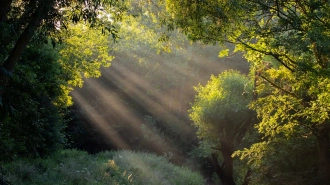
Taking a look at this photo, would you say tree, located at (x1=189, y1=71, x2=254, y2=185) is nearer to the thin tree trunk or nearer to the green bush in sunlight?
the thin tree trunk

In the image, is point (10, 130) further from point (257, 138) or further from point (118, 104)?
point (118, 104)

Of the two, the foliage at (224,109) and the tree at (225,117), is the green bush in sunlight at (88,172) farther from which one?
the foliage at (224,109)

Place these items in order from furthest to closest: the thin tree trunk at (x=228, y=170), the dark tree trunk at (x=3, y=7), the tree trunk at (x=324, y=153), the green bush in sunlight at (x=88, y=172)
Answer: the thin tree trunk at (x=228, y=170) < the green bush in sunlight at (x=88, y=172) < the tree trunk at (x=324, y=153) < the dark tree trunk at (x=3, y=7)

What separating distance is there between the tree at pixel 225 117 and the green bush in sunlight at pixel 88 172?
3.71 meters

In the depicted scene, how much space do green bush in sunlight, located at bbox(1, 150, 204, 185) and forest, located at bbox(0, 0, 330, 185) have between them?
84 mm

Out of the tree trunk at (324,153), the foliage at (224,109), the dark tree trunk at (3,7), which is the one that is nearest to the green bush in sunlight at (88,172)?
the foliage at (224,109)

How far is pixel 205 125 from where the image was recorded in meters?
23.9

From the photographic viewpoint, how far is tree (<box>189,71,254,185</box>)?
72.1 feet

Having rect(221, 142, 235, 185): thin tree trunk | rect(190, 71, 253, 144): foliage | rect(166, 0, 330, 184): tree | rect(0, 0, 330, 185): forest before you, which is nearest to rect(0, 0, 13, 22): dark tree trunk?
rect(0, 0, 330, 185): forest

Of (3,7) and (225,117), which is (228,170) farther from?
(3,7)

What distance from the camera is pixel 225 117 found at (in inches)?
912

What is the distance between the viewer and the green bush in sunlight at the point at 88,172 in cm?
1359

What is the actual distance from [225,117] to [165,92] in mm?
A: 19044

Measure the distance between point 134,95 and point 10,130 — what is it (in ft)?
103
